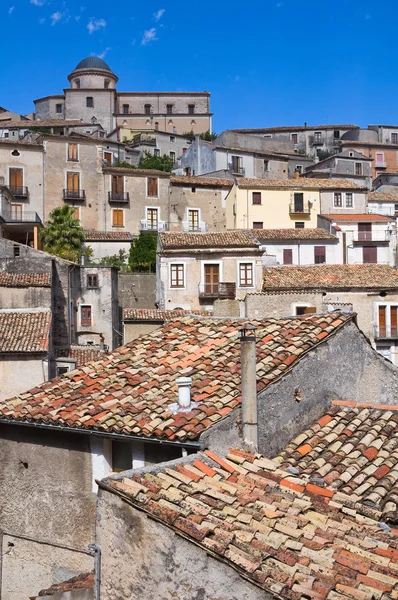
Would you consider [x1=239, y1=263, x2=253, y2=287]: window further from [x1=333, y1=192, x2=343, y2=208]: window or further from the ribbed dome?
the ribbed dome

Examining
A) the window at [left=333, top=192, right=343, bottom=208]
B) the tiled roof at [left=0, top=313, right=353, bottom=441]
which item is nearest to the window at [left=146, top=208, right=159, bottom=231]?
the window at [left=333, top=192, right=343, bottom=208]

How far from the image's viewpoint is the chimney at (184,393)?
10.3m

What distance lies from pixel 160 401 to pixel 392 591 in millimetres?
4905

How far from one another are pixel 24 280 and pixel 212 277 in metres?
13.2

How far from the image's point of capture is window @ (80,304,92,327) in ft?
131

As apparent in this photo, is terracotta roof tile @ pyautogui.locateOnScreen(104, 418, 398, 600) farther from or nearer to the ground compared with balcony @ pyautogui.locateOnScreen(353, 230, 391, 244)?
nearer to the ground

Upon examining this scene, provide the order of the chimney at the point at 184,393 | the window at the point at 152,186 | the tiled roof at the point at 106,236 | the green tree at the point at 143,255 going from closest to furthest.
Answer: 1. the chimney at the point at 184,393
2. the green tree at the point at 143,255
3. the tiled roof at the point at 106,236
4. the window at the point at 152,186

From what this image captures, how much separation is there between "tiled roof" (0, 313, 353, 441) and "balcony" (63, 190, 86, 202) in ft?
148

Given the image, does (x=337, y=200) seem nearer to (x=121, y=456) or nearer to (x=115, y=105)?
(x=115, y=105)

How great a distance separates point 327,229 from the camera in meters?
53.2

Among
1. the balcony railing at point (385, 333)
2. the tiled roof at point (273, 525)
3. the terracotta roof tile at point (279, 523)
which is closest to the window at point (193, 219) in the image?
the balcony railing at point (385, 333)

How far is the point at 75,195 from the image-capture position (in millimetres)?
57656

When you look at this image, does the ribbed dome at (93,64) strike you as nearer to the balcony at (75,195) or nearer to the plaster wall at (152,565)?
the balcony at (75,195)

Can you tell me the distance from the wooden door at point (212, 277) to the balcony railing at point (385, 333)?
32.9ft
